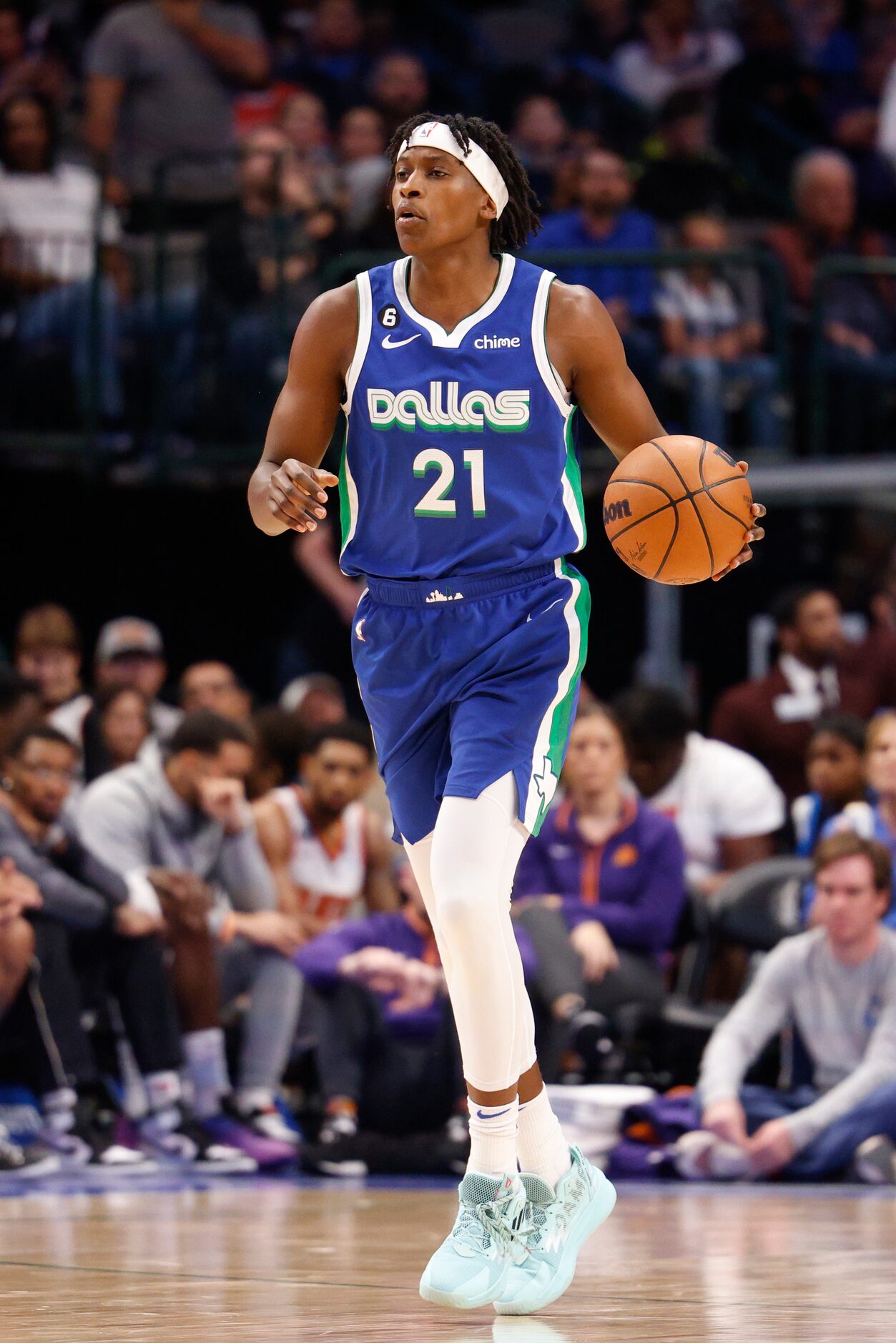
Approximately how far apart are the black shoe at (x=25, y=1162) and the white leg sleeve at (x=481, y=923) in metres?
3.70

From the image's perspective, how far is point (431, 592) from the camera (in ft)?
15.1

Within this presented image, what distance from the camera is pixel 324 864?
9430mm

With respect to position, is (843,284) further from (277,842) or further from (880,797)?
(277,842)

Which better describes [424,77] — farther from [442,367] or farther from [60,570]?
[442,367]

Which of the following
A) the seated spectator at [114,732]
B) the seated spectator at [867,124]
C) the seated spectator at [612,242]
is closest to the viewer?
the seated spectator at [114,732]

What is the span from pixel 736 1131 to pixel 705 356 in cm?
490

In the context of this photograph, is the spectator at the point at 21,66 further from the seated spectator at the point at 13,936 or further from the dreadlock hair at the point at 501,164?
the dreadlock hair at the point at 501,164

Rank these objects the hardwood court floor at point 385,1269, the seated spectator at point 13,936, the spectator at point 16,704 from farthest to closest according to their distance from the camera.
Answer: the spectator at point 16,704
the seated spectator at point 13,936
the hardwood court floor at point 385,1269

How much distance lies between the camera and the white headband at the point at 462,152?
4.71 metres

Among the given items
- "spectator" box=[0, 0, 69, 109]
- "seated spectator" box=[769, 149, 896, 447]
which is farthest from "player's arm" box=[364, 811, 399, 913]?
"spectator" box=[0, 0, 69, 109]

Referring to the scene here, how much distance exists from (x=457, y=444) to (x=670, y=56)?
10.9 meters

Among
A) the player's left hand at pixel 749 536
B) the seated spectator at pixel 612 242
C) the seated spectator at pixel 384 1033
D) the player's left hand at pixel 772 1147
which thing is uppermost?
the seated spectator at pixel 612 242

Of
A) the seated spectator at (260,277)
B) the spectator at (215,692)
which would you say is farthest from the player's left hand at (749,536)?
the seated spectator at (260,277)

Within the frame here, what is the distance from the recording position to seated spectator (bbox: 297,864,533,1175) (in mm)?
8195
